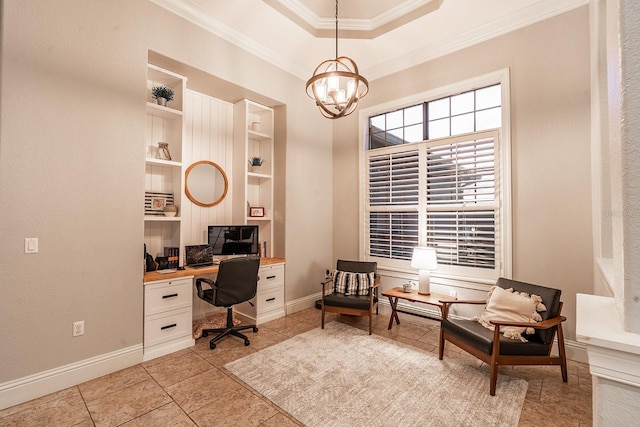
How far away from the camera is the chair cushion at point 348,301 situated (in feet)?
11.7

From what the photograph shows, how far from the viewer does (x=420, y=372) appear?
2682mm

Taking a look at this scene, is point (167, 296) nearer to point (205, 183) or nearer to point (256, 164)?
point (205, 183)

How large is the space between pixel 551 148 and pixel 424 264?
1820 mm

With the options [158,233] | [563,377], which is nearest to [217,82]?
[158,233]

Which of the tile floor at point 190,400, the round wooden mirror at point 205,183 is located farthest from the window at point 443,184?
the round wooden mirror at point 205,183

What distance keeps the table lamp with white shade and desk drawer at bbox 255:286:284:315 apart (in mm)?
1907

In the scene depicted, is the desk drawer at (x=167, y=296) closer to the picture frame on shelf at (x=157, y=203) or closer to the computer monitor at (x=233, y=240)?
the computer monitor at (x=233, y=240)

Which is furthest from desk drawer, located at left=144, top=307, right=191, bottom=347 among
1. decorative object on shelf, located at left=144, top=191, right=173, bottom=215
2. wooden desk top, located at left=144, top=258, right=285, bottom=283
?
decorative object on shelf, located at left=144, top=191, right=173, bottom=215

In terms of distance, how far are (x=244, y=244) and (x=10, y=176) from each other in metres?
2.28

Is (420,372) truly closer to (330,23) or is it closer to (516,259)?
(516,259)

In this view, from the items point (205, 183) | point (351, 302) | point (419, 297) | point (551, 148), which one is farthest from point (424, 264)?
point (205, 183)

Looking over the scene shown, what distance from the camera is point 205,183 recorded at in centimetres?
395

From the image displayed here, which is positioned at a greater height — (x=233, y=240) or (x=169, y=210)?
(x=169, y=210)

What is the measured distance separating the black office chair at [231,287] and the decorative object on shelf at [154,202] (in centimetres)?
92
